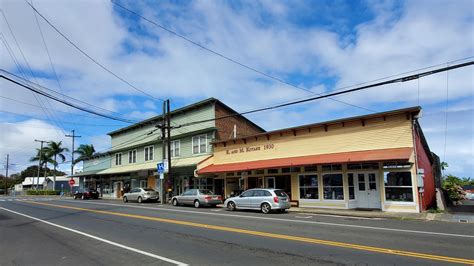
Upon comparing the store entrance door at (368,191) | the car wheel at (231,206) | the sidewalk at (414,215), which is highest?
the store entrance door at (368,191)

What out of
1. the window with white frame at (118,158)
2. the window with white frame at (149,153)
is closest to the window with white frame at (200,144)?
the window with white frame at (149,153)

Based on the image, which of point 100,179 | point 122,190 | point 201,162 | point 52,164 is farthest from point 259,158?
point 52,164

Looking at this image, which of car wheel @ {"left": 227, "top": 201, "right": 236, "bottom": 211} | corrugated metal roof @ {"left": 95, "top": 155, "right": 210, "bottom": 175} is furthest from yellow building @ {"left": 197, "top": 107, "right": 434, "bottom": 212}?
corrugated metal roof @ {"left": 95, "top": 155, "right": 210, "bottom": 175}

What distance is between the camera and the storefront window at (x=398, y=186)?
1872cm

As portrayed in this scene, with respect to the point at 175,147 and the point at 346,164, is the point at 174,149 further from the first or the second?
the point at 346,164

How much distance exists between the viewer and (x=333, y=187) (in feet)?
71.0

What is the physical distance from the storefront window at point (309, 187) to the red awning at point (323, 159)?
4.46ft

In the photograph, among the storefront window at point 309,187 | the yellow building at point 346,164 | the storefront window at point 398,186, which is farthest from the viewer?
the storefront window at point 309,187

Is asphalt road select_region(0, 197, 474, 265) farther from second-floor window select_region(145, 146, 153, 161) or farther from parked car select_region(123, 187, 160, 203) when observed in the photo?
second-floor window select_region(145, 146, 153, 161)

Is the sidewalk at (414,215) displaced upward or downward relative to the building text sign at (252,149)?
downward

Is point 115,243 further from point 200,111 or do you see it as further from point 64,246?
point 200,111

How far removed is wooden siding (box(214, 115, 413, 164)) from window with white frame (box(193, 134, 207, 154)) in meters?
4.50

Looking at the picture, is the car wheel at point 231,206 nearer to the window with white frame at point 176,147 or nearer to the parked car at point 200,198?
the parked car at point 200,198

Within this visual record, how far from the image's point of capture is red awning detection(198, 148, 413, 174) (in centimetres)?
1827
